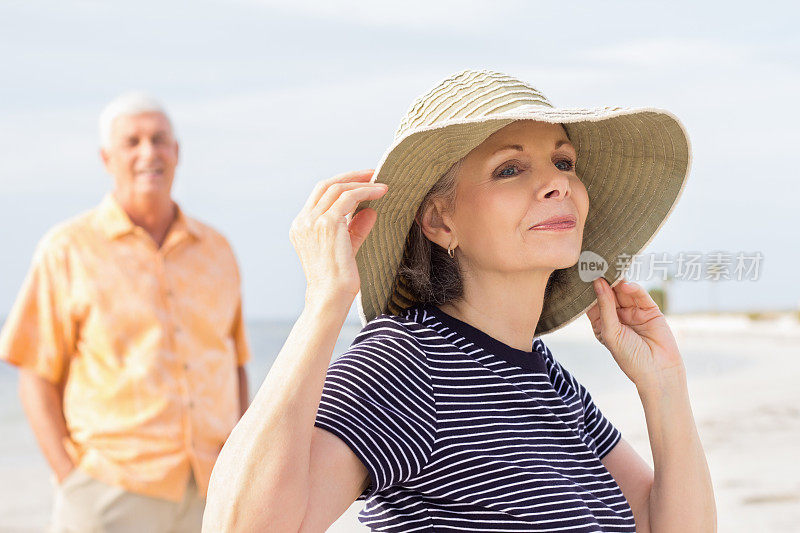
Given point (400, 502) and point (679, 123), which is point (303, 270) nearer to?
point (400, 502)

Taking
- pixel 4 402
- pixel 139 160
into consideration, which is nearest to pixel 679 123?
pixel 139 160

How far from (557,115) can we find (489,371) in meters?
0.49

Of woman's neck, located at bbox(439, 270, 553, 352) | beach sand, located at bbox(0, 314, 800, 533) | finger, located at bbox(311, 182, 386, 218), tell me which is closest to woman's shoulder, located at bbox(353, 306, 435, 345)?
woman's neck, located at bbox(439, 270, 553, 352)

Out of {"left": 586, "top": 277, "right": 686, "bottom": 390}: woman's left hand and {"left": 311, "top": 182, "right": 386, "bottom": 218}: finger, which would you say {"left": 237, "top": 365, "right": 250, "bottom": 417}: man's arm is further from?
{"left": 311, "top": 182, "right": 386, "bottom": 218}: finger

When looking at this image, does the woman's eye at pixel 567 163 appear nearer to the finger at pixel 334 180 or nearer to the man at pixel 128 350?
the finger at pixel 334 180

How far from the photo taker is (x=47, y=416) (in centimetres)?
349

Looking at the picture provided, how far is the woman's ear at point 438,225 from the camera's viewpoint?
6.10 feet

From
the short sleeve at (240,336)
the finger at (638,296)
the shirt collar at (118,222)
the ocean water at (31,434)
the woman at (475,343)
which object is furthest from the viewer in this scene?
the ocean water at (31,434)

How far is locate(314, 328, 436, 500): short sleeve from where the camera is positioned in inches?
55.9

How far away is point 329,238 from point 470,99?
45 cm

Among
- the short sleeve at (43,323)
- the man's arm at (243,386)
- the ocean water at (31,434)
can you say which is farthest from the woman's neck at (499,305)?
the man's arm at (243,386)

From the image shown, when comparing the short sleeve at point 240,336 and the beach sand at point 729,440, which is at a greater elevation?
the short sleeve at point 240,336

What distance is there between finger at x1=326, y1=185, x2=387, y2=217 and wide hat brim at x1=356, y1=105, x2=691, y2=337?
126 mm

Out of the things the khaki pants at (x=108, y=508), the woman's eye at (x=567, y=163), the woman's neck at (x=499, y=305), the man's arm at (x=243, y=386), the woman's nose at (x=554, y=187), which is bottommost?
the khaki pants at (x=108, y=508)
